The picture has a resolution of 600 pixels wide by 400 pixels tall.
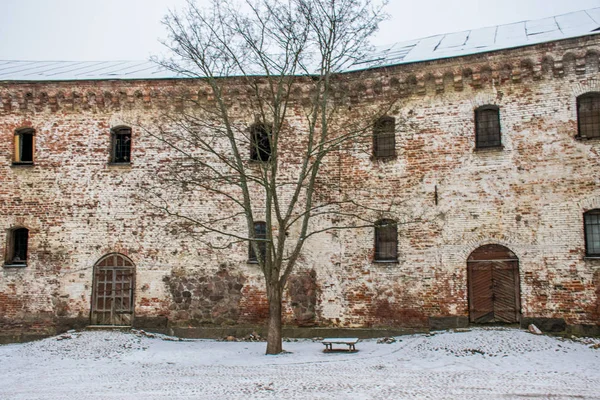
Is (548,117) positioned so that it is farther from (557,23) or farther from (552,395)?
(552,395)

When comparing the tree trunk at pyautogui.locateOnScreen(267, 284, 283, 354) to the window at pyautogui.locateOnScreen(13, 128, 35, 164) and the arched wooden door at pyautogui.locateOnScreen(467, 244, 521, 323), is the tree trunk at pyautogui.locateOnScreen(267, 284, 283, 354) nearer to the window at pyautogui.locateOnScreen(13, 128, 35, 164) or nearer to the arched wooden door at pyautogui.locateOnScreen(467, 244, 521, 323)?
the arched wooden door at pyautogui.locateOnScreen(467, 244, 521, 323)

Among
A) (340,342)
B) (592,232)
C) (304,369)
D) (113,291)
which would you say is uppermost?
(592,232)

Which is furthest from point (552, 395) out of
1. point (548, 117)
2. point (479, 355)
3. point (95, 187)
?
point (95, 187)

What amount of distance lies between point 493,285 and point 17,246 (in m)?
13.1

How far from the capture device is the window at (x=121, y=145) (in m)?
17.0

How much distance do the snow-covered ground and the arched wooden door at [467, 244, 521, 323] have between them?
0.61 m

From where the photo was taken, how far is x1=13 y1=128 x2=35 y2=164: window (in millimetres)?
17250

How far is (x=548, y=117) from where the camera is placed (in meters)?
14.2

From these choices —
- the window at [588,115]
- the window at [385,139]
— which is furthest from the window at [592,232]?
the window at [385,139]

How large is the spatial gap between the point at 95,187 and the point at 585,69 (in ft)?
42.7

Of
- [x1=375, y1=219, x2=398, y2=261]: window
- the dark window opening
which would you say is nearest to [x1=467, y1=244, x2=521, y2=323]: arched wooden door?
[x1=375, y1=219, x2=398, y2=261]: window

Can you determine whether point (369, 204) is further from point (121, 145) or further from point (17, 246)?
point (17, 246)

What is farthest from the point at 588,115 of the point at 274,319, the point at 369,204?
the point at 274,319

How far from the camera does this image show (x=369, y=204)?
15.5 m
